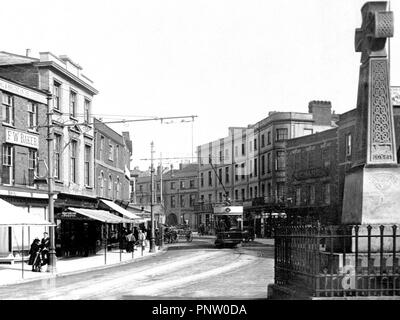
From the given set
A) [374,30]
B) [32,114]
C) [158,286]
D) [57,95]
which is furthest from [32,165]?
[374,30]

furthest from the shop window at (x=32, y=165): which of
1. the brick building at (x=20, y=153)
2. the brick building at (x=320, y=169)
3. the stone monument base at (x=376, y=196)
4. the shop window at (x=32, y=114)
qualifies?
the brick building at (x=320, y=169)

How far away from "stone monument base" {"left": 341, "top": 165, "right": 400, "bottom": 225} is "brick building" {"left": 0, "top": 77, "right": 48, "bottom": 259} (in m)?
20.1

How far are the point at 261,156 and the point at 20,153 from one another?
4317 centimetres

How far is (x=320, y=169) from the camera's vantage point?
2116 inches

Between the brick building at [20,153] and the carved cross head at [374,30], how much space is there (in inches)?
795

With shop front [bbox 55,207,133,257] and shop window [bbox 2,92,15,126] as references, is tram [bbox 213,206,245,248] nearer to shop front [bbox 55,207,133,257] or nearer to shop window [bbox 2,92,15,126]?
shop front [bbox 55,207,133,257]

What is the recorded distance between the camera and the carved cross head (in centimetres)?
959

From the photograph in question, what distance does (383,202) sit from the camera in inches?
372

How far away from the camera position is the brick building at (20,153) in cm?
2822

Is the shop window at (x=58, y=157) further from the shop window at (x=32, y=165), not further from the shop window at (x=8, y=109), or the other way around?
the shop window at (x=8, y=109)

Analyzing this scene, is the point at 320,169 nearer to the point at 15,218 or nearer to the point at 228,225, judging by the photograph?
the point at 228,225
